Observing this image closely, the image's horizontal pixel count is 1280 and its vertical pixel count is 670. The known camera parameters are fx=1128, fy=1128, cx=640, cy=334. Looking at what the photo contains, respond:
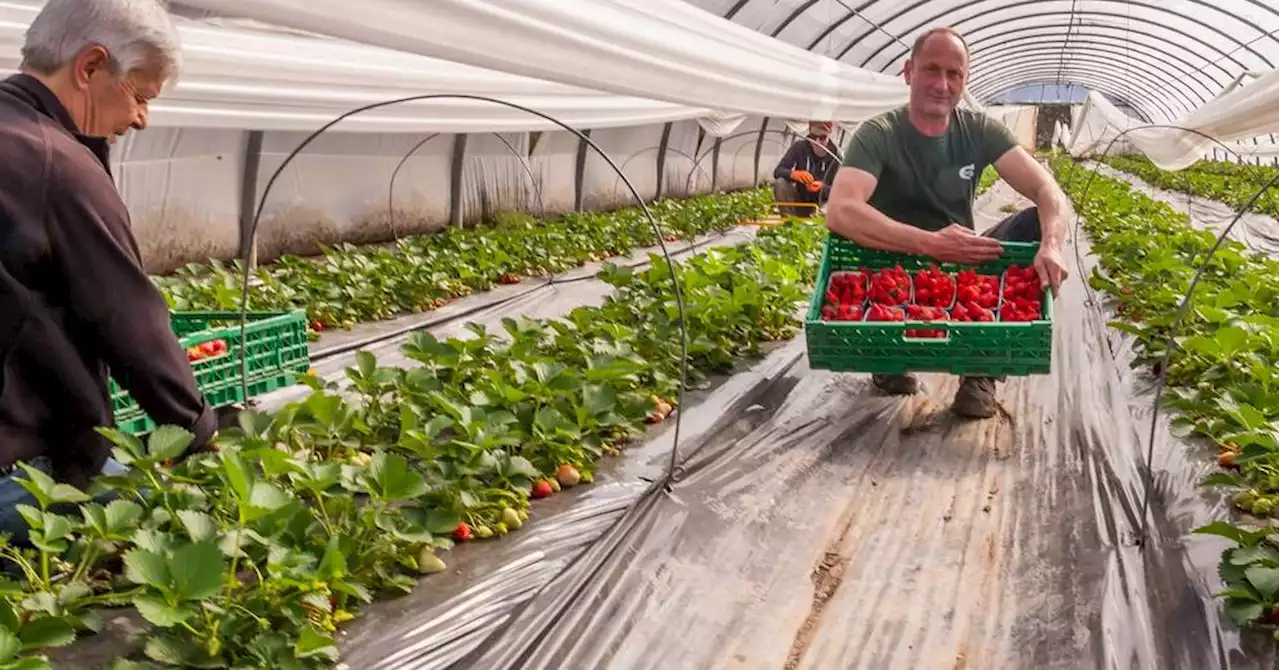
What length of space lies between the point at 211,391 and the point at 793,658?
208 centimetres

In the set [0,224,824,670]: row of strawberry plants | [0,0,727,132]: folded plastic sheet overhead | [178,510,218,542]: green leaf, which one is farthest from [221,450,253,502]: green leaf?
[0,0,727,132]: folded plastic sheet overhead

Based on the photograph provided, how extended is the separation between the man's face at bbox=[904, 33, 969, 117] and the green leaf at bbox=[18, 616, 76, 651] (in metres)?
3.34

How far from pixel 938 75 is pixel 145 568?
3234 millimetres

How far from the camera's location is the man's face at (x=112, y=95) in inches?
90.9

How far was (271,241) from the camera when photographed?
8.03 metres

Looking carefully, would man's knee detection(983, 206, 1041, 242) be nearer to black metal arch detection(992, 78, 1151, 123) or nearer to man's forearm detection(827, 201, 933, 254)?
man's forearm detection(827, 201, 933, 254)

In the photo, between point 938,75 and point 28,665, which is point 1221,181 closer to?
point 938,75

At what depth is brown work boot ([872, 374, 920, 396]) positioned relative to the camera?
14.5 feet

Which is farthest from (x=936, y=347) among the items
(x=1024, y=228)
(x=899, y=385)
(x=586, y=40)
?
(x=586, y=40)

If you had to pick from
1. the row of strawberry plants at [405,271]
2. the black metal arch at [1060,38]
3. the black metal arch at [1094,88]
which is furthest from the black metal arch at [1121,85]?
the row of strawberry plants at [405,271]

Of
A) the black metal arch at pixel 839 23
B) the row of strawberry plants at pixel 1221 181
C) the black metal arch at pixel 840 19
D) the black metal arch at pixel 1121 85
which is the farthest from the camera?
the black metal arch at pixel 1121 85

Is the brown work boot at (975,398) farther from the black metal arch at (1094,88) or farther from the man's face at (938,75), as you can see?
the black metal arch at (1094,88)

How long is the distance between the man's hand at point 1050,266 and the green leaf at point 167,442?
281cm

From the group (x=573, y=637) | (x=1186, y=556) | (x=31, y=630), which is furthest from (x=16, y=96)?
(x=1186, y=556)
